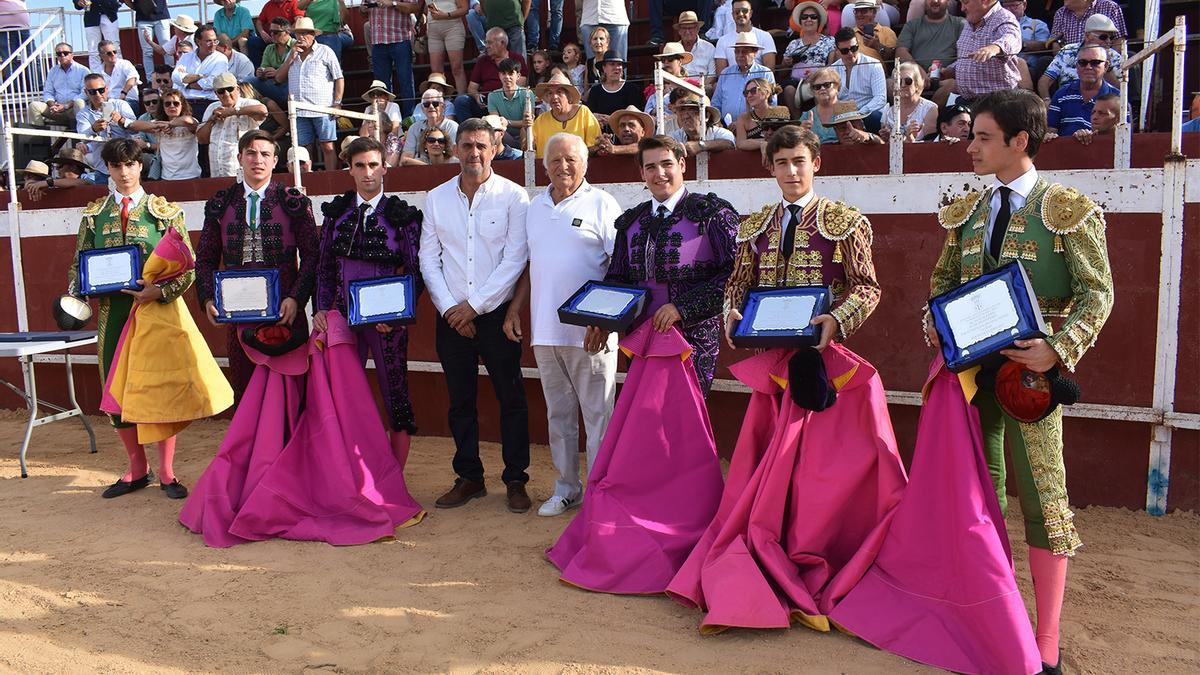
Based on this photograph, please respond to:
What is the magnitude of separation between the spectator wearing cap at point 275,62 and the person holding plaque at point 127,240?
14.3 ft

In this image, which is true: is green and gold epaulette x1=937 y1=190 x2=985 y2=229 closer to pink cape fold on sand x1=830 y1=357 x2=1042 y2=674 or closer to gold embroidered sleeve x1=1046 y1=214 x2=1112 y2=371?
gold embroidered sleeve x1=1046 y1=214 x2=1112 y2=371

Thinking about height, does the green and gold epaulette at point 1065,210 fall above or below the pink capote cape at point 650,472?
above

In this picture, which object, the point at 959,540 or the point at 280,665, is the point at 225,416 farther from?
the point at 959,540

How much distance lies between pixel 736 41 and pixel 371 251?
13.0ft

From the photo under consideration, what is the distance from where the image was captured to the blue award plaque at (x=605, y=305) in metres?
4.05

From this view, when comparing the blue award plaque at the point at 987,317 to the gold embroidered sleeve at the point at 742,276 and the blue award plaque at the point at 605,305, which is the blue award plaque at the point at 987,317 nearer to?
the gold embroidered sleeve at the point at 742,276

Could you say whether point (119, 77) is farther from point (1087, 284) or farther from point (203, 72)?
point (1087, 284)

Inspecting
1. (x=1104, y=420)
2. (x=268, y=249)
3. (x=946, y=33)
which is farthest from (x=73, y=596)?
(x=946, y=33)

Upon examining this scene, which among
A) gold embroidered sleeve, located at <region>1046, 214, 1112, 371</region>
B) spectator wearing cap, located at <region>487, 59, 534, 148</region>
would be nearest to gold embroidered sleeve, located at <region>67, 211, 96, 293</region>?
spectator wearing cap, located at <region>487, 59, 534, 148</region>

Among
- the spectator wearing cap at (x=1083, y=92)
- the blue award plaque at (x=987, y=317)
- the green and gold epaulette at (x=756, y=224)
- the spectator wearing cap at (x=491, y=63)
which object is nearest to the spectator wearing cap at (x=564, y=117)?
the spectator wearing cap at (x=491, y=63)

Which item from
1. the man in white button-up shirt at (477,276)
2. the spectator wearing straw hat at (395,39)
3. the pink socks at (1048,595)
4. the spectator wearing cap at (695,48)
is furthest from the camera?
the spectator wearing straw hat at (395,39)

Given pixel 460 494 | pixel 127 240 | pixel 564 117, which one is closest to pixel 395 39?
pixel 564 117

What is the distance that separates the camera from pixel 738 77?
286 inches

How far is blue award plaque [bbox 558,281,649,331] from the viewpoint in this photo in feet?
13.3
